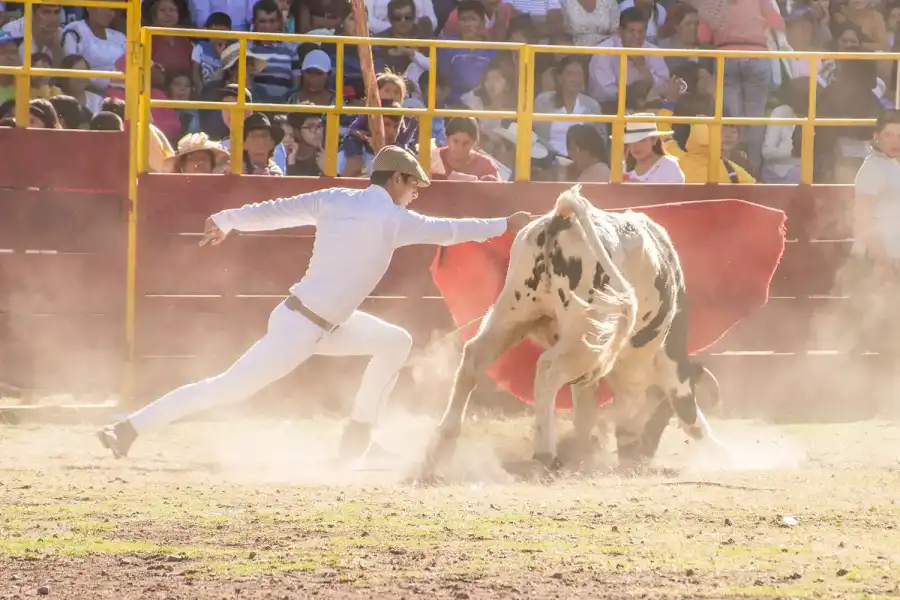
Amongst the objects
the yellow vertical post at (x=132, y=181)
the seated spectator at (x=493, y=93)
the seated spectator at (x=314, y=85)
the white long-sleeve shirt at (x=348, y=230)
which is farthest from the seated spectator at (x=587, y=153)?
the white long-sleeve shirt at (x=348, y=230)

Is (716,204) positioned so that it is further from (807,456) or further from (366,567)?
(366,567)

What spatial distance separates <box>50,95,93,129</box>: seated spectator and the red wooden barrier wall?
2.17 feet

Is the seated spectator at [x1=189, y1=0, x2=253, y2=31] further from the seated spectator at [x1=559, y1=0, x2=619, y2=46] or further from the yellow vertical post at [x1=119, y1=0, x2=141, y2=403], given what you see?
the seated spectator at [x1=559, y1=0, x2=619, y2=46]

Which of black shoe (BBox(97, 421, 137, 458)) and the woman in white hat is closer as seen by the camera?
black shoe (BBox(97, 421, 137, 458))

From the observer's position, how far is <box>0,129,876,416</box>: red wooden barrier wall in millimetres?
10102

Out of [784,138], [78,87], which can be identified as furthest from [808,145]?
[78,87]

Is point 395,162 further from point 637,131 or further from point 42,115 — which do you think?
point 637,131

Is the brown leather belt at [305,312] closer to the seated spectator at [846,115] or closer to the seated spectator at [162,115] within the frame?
the seated spectator at [162,115]

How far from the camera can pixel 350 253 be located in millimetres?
8016

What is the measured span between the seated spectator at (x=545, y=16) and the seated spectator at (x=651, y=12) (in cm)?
54

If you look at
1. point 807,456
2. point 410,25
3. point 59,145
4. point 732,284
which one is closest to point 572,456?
point 807,456

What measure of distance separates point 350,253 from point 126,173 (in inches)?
104

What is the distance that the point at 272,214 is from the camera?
8062mm

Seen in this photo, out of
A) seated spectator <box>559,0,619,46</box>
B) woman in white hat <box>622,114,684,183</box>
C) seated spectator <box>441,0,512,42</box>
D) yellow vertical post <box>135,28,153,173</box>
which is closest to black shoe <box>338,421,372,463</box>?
yellow vertical post <box>135,28,153,173</box>
